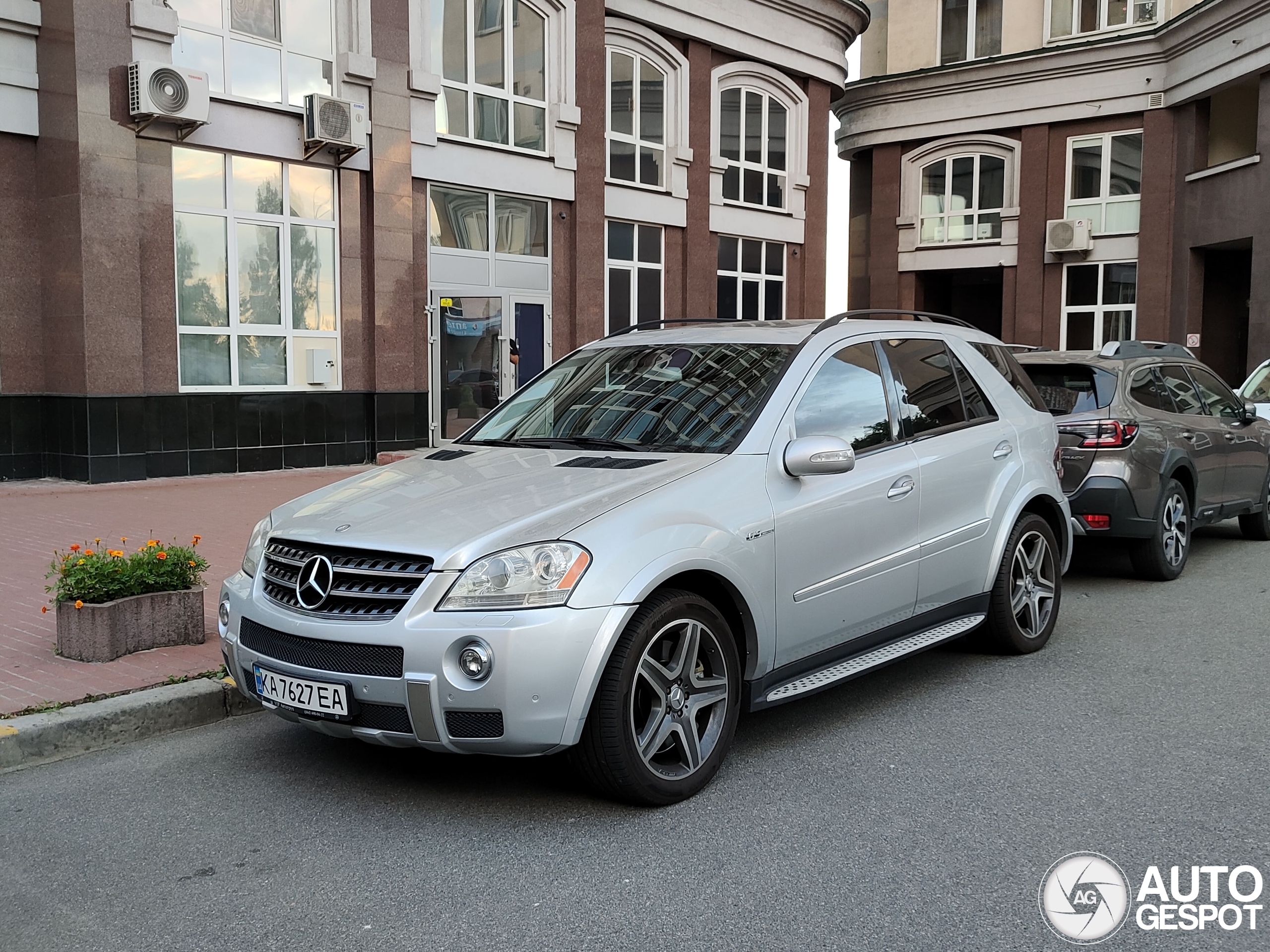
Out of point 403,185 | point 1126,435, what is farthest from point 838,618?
point 403,185

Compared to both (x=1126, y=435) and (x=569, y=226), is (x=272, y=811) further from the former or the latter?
(x=569, y=226)

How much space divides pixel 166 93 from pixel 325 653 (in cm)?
1176

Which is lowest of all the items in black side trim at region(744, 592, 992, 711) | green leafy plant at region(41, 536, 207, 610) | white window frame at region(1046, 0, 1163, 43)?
black side trim at region(744, 592, 992, 711)

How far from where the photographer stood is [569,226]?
20.0m

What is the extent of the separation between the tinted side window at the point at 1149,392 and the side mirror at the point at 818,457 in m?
4.74

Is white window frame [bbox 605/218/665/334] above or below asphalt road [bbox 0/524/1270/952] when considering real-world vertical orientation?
above

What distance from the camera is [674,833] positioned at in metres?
4.00

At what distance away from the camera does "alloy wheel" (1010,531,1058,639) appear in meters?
6.29

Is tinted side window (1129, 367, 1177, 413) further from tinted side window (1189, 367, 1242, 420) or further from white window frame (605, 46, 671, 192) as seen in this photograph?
white window frame (605, 46, 671, 192)

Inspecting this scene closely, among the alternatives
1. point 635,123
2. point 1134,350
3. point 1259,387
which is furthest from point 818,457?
point 635,123

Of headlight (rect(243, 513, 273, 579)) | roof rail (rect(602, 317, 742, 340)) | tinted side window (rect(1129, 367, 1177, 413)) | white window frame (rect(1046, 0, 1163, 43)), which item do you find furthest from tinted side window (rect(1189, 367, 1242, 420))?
white window frame (rect(1046, 0, 1163, 43))

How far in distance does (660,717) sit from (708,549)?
634 mm

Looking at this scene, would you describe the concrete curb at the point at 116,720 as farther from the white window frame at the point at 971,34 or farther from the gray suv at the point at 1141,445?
the white window frame at the point at 971,34

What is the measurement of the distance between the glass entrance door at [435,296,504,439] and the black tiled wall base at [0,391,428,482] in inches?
66.8
